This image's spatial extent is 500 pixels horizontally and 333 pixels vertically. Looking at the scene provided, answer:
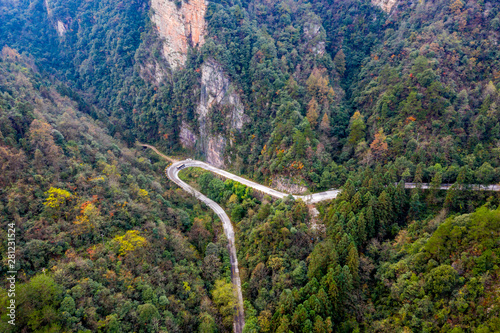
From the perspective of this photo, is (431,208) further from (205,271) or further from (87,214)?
(87,214)

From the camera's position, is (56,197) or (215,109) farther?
(215,109)

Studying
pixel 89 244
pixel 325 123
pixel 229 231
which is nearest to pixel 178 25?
pixel 325 123

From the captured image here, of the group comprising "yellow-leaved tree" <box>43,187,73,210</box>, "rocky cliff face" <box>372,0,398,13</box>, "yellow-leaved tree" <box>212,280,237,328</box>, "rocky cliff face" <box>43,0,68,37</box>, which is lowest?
"yellow-leaved tree" <box>212,280,237,328</box>

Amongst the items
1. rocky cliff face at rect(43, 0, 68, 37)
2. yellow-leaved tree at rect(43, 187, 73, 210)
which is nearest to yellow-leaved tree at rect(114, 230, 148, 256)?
yellow-leaved tree at rect(43, 187, 73, 210)

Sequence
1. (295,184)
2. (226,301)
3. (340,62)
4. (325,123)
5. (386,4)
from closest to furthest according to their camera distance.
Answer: (226,301) → (295,184) → (325,123) → (386,4) → (340,62)

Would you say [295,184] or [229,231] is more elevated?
[295,184]

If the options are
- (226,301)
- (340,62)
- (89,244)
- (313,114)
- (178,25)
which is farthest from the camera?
(178,25)

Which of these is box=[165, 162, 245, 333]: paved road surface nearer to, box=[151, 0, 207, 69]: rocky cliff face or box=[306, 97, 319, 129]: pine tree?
box=[306, 97, 319, 129]: pine tree

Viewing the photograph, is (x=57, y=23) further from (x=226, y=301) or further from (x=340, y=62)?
(x=226, y=301)
